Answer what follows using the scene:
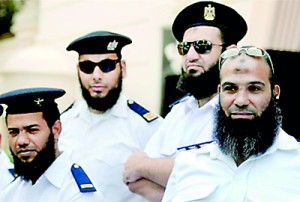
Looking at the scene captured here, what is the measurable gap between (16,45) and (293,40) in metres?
8.42

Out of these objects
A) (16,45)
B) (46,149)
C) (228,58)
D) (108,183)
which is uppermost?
(228,58)

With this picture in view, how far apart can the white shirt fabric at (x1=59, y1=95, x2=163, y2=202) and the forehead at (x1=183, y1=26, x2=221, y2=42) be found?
760 millimetres

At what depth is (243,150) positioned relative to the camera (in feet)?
11.1

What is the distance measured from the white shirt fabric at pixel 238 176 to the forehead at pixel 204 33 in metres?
0.78

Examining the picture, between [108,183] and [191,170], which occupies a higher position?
[191,170]

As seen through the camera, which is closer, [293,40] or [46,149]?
[46,149]

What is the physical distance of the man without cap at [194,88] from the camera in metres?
3.98

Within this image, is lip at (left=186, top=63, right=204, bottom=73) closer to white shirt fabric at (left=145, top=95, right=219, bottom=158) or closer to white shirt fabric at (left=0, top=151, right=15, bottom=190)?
white shirt fabric at (left=145, top=95, right=219, bottom=158)

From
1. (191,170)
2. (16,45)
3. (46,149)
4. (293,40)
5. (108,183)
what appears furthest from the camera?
(16,45)

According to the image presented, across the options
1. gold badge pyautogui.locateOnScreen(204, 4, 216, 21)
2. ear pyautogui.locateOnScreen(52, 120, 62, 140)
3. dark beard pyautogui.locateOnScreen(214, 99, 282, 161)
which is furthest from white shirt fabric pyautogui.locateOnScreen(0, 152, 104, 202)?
gold badge pyautogui.locateOnScreen(204, 4, 216, 21)

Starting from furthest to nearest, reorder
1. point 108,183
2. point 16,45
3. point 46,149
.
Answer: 1. point 16,45
2. point 108,183
3. point 46,149

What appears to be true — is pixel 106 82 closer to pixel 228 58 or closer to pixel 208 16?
pixel 208 16

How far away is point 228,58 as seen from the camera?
3.48m

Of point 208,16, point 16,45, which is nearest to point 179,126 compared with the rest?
point 208,16
